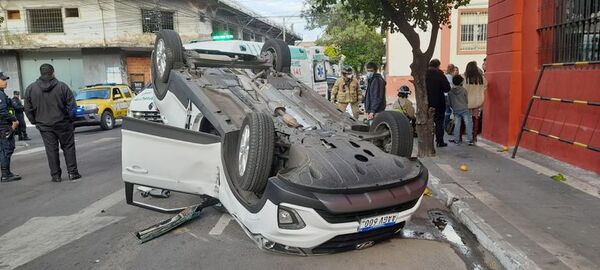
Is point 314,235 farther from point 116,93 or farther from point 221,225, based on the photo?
point 116,93

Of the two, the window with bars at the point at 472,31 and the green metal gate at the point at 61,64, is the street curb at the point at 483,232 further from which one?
the green metal gate at the point at 61,64

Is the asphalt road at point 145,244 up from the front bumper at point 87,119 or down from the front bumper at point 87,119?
down

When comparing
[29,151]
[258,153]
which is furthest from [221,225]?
[29,151]

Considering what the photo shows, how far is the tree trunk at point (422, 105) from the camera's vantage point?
8.14 metres

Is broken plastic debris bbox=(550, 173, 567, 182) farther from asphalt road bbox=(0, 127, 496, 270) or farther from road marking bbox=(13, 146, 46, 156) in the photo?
road marking bbox=(13, 146, 46, 156)

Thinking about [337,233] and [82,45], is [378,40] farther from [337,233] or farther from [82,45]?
[337,233]

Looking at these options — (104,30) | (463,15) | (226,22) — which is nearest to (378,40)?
(226,22)

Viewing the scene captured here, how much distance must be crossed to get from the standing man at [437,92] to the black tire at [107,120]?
37.2ft

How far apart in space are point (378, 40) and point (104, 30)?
22.5 m

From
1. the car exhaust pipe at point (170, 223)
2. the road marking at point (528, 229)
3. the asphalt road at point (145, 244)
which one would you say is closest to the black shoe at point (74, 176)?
the asphalt road at point (145, 244)

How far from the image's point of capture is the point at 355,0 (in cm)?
806

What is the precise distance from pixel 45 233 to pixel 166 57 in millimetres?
2416

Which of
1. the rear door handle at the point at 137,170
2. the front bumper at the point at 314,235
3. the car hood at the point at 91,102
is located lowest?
the front bumper at the point at 314,235

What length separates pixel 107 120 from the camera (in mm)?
16359
